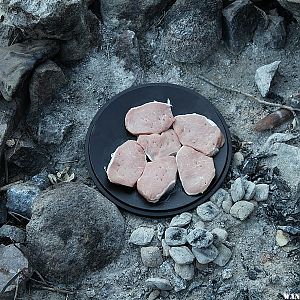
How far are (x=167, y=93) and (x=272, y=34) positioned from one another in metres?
0.48

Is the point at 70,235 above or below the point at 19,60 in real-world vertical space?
below

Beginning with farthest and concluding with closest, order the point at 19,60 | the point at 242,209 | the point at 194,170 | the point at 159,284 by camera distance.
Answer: the point at 19,60 → the point at 194,170 → the point at 242,209 → the point at 159,284

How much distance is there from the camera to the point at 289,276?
6.93ft

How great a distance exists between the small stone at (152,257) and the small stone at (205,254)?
0.40 ft

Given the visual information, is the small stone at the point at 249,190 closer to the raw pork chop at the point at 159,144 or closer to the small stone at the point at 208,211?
the small stone at the point at 208,211

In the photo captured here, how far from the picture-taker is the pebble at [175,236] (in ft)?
7.11

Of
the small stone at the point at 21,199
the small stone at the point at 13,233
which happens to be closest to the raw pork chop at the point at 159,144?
the small stone at the point at 21,199

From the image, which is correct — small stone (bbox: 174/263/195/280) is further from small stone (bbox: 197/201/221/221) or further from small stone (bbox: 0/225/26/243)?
small stone (bbox: 0/225/26/243)

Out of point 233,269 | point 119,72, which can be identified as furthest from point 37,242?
point 119,72

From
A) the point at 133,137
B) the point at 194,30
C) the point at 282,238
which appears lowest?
the point at 282,238

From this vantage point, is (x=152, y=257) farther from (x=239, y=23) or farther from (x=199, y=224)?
(x=239, y=23)

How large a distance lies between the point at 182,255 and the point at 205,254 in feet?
0.24

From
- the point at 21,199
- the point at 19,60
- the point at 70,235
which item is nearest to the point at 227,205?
the point at 70,235

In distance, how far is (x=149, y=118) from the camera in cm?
244
